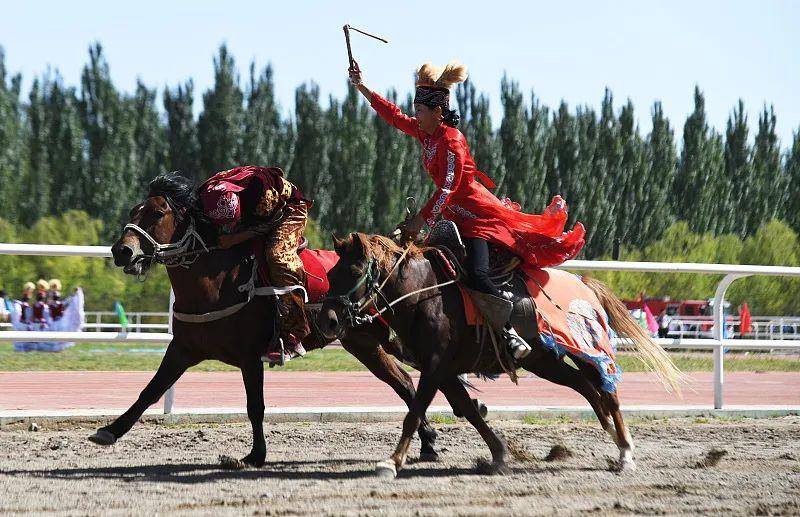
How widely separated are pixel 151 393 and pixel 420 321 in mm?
1882

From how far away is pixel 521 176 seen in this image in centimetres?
4753

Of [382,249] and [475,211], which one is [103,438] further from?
[475,211]

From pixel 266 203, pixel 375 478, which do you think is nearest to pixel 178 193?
pixel 266 203

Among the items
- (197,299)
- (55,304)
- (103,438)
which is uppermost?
(197,299)

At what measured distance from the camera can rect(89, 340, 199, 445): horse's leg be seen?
23.9ft

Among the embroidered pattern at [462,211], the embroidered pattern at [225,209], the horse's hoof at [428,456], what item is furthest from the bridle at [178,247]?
the horse's hoof at [428,456]

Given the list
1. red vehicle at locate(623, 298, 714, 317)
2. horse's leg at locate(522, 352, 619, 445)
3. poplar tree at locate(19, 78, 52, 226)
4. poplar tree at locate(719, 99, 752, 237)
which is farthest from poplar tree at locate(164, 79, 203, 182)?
horse's leg at locate(522, 352, 619, 445)

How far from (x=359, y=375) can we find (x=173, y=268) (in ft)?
31.6

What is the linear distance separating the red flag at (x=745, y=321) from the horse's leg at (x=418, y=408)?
1155cm

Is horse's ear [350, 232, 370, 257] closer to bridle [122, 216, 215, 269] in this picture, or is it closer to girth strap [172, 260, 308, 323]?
girth strap [172, 260, 308, 323]

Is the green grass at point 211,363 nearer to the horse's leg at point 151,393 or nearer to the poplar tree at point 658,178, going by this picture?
the horse's leg at point 151,393

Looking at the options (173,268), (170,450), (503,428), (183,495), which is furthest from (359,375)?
(183,495)

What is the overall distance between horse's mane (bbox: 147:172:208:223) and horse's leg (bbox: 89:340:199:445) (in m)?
0.92

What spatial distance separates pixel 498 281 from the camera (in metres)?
7.34
